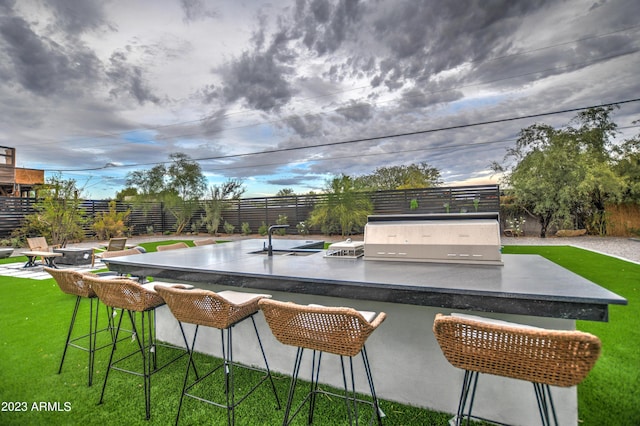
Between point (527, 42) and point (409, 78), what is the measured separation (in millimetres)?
3295

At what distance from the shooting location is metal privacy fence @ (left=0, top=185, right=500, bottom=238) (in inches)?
400

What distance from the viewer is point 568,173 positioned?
9.74 meters

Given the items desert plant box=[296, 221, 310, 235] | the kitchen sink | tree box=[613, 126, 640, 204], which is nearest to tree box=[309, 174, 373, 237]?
desert plant box=[296, 221, 310, 235]

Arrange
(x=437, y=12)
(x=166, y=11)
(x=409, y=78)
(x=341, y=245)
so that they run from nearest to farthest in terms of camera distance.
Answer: (x=341, y=245), (x=166, y=11), (x=437, y=12), (x=409, y=78)

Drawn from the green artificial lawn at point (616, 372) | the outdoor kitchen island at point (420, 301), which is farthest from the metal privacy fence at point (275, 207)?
the outdoor kitchen island at point (420, 301)

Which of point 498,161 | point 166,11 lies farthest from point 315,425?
point 498,161

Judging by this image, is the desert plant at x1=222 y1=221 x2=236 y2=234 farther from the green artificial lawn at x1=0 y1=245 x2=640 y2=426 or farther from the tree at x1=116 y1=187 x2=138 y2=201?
the green artificial lawn at x1=0 y1=245 x2=640 y2=426

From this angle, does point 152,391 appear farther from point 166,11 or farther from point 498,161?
point 498,161

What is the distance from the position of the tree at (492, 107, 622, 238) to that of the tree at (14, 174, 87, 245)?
568 inches

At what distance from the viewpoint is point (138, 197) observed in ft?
52.0

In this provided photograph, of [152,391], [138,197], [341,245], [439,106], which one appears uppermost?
[439,106]

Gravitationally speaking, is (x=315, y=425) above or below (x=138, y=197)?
below

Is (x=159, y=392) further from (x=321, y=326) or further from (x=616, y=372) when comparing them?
(x=616, y=372)

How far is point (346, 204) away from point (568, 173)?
7151 mm
